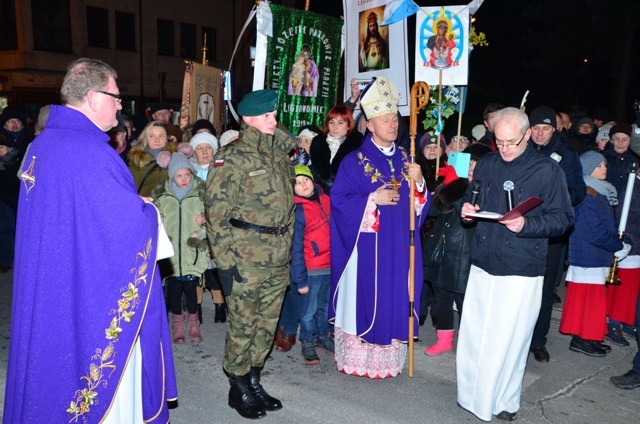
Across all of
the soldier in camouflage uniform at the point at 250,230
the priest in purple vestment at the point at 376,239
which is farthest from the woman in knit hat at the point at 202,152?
the soldier in camouflage uniform at the point at 250,230

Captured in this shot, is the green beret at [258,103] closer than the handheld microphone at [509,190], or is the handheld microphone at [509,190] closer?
the handheld microphone at [509,190]

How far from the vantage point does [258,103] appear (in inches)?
162

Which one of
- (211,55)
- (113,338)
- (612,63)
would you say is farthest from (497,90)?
(113,338)

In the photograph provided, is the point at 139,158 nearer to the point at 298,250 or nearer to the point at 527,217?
the point at 298,250

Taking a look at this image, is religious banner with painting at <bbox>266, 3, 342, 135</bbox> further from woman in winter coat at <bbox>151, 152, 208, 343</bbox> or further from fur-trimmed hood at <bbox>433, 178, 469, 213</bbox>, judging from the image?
Answer: fur-trimmed hood at <bbox>433, 178, 469, 213</bbox>

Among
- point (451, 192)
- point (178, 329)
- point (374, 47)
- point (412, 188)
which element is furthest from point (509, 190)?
point (178, 329)

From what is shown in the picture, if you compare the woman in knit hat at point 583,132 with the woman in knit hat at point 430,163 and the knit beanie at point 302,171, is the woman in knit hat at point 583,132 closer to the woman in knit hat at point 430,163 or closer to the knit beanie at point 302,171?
the woman in knit hat at point 430,163

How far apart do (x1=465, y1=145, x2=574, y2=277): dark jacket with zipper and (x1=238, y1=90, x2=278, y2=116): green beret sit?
1693 mm

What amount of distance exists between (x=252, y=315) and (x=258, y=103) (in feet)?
5.10

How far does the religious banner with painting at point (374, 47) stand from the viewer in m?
6.56

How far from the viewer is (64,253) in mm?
2859

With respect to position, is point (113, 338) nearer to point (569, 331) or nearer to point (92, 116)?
point (92, 116)

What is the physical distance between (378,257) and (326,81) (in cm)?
358

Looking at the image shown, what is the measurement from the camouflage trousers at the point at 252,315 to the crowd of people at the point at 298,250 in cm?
1
